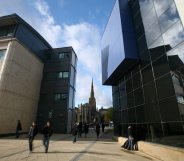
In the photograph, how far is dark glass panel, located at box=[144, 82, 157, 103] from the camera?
12.1 metres

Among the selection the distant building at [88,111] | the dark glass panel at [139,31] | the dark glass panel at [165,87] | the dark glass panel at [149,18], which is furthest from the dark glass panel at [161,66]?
the distant building at [88,111]

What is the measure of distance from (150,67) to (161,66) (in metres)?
1.45

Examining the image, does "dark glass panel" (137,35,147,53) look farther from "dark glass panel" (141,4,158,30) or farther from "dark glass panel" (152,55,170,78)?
"dark glass panel" (152,55,170,78)

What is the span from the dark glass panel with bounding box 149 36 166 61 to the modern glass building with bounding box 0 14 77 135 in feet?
60.2

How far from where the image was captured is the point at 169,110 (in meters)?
10.2

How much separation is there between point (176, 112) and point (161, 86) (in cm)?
213

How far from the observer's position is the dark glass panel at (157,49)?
11.5 meters

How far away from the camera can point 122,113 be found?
18297 millimetres

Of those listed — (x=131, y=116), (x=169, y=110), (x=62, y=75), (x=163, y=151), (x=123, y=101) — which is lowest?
(x=163, y=151)

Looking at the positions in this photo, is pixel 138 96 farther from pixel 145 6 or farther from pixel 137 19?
pixel 145 6

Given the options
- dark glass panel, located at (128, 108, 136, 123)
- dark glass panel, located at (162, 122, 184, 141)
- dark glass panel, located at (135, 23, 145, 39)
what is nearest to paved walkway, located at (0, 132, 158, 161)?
dark glass panel, located at (162, 122, 184, 141)

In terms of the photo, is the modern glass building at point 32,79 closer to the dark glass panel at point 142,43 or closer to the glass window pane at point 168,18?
the dark glass panel at point 142,43

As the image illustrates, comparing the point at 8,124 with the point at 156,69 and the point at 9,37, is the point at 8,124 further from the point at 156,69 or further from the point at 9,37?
the point at 156,69

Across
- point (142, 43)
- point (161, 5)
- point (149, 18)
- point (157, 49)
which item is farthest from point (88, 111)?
point (161, 5)
